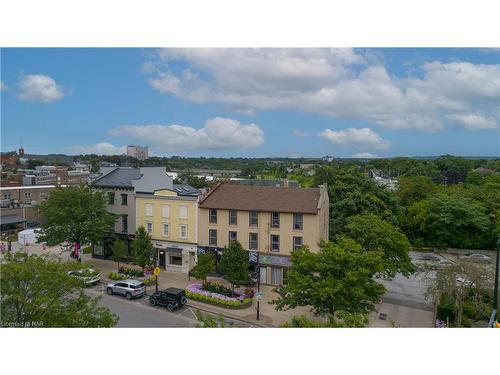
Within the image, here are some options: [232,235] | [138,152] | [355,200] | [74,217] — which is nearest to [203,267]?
[232,235]

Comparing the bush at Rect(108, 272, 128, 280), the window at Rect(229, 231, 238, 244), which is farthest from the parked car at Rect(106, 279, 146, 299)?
the window at Rect(229, 231, 238, 244)

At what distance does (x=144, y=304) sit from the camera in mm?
23766

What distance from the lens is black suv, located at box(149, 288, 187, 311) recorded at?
22.9m

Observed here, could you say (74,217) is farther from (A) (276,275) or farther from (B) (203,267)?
(A) (276,275)

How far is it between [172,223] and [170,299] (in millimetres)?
9110

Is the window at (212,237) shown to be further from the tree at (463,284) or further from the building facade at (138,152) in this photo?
the building facade at (138,152)

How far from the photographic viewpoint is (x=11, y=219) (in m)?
44.9

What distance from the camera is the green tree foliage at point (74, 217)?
29.4 metres

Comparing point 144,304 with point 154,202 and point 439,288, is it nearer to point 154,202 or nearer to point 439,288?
point 154,202

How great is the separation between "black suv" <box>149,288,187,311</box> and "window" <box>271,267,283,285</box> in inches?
282

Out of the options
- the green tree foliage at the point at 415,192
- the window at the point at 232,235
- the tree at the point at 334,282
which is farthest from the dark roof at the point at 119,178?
the green tree foliage at the point at 415,192

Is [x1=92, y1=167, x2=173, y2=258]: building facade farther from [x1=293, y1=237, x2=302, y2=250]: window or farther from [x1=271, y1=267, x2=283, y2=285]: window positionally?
[x1=293, y1=237, x2=302, y2=250]: window

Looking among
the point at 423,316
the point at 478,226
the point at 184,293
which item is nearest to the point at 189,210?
the point at 184,293

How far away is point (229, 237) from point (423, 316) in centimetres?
1416
